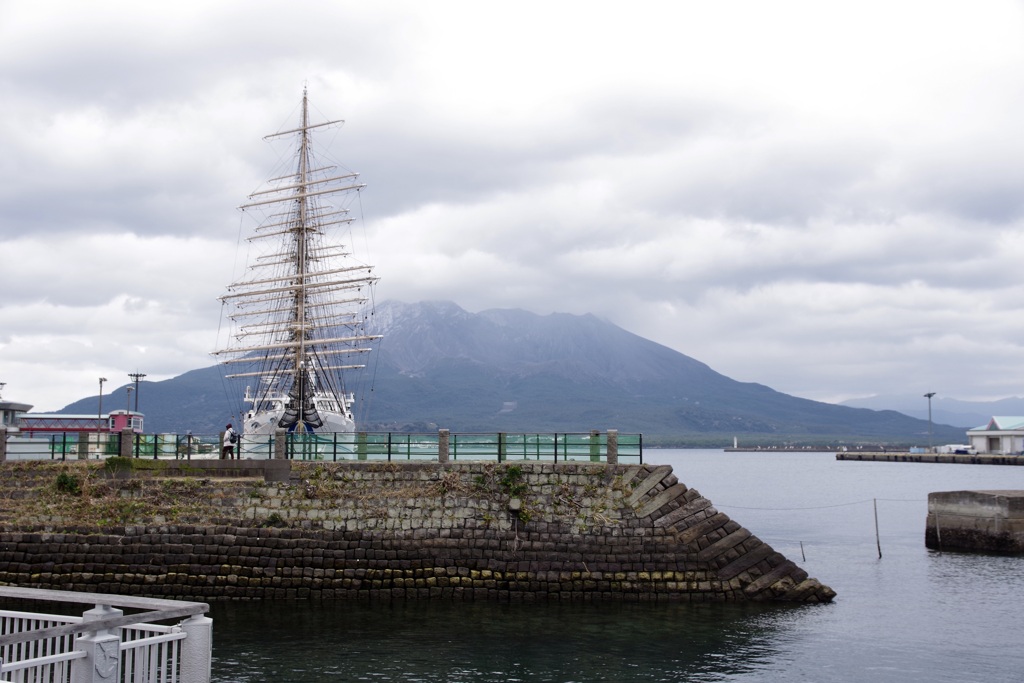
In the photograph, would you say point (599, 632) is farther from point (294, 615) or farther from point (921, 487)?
point (921, 487)

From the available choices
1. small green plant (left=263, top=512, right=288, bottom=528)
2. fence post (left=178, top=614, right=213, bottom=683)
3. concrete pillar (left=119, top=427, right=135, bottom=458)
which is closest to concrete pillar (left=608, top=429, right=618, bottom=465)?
small green plant (left=263, top=512, right=288, bottom=528)

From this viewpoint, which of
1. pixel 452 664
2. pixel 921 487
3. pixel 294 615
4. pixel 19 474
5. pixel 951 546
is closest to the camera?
pixel 452 664

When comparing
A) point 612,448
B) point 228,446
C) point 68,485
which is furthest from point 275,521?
point 612,448

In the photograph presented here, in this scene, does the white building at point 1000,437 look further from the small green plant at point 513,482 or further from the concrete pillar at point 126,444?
the concrete pillar at point 126,444

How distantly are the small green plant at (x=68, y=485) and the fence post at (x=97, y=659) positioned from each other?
2353 centimetres

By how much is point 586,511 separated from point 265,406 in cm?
6351

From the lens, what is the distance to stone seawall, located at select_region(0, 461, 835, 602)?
93.5ft

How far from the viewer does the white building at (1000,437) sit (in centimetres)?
17738

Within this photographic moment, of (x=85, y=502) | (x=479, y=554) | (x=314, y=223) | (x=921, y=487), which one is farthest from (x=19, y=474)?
(x=921, y=487)

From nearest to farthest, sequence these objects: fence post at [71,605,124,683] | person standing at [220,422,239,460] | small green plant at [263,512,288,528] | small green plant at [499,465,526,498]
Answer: fence post at [71,605,124,683] → small green plant at [263,512,288,528] → small green plant at [499,465,526,498] → person standing at [220,422,239,460]

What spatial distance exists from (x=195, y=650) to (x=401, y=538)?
19.9 m

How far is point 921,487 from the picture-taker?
114125mm

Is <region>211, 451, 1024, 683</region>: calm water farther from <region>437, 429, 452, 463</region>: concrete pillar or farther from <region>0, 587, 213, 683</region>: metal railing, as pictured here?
<region>0, 587, 213, 683</region>: metal railing

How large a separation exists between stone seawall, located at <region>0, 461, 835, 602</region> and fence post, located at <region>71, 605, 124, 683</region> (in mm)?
19990
